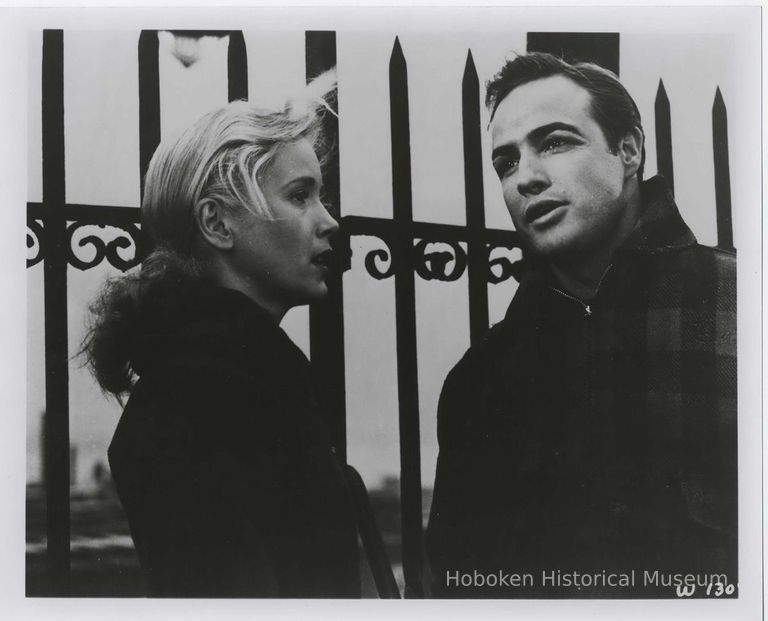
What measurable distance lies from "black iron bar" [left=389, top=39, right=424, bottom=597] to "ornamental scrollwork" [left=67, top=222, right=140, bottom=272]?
0.88 metres

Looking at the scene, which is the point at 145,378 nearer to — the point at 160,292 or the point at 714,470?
the point at 160,292

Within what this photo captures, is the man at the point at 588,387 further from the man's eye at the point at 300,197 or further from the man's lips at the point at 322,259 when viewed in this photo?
the man's eye at the point at 300,197

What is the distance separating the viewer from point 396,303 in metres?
2.29

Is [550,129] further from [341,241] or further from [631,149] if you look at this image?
[341,241]

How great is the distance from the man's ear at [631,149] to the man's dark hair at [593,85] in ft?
0.04

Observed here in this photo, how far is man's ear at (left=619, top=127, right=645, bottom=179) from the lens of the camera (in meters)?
2.30

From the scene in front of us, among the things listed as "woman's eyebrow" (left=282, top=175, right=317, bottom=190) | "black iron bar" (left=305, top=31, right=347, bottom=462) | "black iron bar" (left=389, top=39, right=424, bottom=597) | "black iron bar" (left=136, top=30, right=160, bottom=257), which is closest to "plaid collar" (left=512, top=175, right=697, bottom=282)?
"black iron bar" (left=389, top=39, right=424, bottom=597)

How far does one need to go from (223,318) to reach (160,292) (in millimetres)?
233

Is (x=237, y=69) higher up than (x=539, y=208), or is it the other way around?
(x=237, y=69)

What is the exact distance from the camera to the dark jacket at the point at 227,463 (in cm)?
219

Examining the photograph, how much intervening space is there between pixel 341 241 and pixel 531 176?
2.22 feet

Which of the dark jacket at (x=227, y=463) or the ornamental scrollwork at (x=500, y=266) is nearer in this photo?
the dark jacket at (x=227, y=463)

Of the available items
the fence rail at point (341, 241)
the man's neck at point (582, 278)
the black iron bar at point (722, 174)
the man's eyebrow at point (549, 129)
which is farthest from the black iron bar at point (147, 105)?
the black iron bar at point (722, 174)

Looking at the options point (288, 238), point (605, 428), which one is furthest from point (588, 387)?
point (288, 238)
